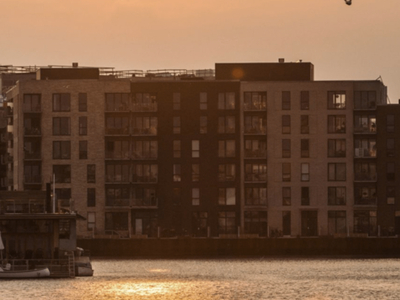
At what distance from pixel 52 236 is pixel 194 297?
20945 millimetres

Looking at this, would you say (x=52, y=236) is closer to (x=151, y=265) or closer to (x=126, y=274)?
(x=126, y=274)

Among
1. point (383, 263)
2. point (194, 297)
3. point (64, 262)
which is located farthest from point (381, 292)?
point (383, 263)

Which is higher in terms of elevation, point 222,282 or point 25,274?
point 25,274

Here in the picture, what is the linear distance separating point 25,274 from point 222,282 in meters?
30.0

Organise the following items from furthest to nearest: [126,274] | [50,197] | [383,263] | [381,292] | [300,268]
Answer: [383,263], [300,268], [126,274], [50,197], [381,292]

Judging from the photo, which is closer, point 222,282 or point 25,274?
point 25,274

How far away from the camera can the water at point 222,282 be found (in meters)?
134

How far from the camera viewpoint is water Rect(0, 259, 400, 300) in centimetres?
13450

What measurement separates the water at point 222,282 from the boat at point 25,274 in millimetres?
1631

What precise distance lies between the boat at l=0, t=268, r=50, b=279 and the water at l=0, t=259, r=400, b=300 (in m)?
1.63

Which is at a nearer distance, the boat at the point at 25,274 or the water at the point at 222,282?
the boat at the point at 25,274

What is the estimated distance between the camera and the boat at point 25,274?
133 metres

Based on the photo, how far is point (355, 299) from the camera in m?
130

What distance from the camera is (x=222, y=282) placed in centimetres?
15700
